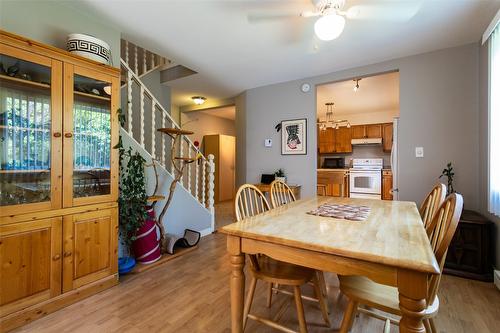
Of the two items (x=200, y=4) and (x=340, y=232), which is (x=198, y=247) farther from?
(x=200, y=4)

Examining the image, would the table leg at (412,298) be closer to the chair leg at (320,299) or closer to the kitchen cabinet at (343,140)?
the chair leg at (320,299)

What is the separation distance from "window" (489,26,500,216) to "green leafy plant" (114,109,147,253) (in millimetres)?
3267

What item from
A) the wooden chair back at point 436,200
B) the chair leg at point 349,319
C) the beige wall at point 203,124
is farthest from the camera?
the beige wall at point 203,124

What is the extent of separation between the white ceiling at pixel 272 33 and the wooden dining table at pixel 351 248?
1.79 meters

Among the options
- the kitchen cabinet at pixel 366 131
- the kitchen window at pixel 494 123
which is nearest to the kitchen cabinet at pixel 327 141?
the kitchen cabinet at pixel 366 131

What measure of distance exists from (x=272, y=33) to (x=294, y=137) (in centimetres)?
174

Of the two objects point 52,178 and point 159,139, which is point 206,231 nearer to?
point 159,139

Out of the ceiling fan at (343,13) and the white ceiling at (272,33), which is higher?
the white ceiling at (272,33)

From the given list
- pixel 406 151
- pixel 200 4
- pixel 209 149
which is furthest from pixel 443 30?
pixel 209 149

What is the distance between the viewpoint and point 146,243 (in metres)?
2.49

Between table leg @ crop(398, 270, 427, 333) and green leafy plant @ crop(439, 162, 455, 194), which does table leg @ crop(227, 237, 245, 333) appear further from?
green leafy plant @ crop(439, 162, 455, 194)

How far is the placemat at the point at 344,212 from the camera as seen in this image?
4.79 ft

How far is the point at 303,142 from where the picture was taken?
3.70 metres

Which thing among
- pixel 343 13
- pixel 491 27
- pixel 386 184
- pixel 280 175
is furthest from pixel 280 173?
pixel 386 184
